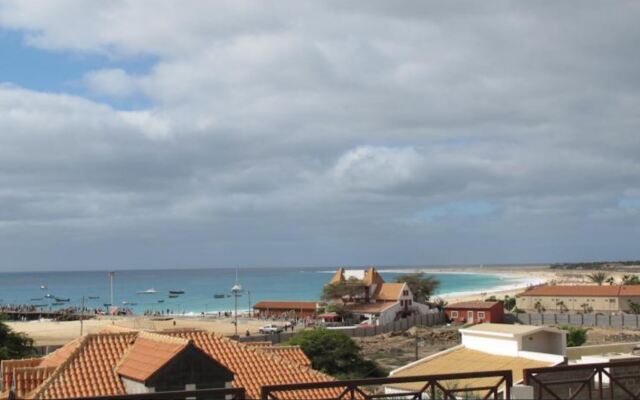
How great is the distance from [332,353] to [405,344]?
21834mm

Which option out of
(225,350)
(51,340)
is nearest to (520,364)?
(225,350)

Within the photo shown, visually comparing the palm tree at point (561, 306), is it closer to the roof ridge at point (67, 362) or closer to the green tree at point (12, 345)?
the green tree at point (12, 345)

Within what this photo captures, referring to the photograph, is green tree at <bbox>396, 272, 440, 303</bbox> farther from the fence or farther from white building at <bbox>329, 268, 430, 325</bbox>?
the fence

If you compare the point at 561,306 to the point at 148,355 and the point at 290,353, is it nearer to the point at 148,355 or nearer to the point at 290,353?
the point at 290,353

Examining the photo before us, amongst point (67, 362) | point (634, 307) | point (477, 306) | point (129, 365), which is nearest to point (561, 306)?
point (634, 307)

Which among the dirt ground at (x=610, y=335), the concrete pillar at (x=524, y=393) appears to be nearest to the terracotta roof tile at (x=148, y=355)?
the concrete pillar at (x=524, y=393)

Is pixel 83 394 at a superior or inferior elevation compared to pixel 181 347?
inferior

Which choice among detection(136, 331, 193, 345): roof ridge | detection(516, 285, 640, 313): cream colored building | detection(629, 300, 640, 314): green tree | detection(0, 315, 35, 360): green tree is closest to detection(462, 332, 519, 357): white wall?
detection(136, 331, 193, 345): roof ridge

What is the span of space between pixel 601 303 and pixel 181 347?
2842 inches

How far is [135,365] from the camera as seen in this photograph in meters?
18.0

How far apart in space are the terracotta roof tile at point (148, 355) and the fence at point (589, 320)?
56.6m

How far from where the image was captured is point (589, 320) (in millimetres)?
68938

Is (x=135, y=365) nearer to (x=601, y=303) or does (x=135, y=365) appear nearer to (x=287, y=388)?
(x=287, y=388)

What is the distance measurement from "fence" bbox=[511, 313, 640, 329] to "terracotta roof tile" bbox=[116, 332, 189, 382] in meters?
56.6
